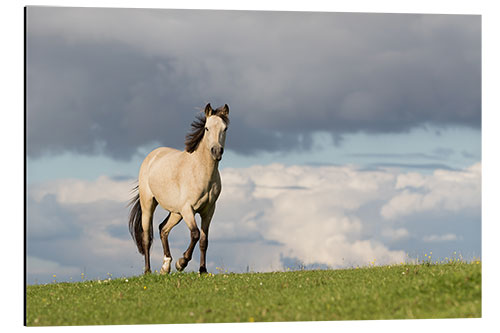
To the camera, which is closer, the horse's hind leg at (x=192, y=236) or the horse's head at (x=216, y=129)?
the horse's head at (x=216, y=129)

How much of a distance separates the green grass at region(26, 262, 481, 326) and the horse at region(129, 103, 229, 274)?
1.68 metres

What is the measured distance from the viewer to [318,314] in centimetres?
991

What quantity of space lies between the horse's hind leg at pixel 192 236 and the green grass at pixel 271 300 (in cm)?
124

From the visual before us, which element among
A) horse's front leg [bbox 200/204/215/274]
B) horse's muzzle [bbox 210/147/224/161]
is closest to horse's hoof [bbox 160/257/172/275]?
horse's front leg [bbox 200/204/215/274]

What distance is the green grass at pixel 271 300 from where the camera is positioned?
994 cm

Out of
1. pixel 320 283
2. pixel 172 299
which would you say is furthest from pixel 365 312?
pixel 172 299

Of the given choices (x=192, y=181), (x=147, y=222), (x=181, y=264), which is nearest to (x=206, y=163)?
Result: (x=192, y=181)

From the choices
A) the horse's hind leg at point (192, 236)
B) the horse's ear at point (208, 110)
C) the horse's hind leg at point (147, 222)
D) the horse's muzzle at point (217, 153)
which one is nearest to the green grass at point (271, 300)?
the horse's hind leg at point (192, 236)

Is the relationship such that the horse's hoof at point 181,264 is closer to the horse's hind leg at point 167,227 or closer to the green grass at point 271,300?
the horse's hind leg at point 167,227

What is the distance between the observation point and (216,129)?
1391cm

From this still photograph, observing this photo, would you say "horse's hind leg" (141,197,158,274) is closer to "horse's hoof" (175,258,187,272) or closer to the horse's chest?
"horse's hoof" (175,258,187,272)

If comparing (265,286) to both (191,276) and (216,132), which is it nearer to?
(191,276)

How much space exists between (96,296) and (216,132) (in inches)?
174

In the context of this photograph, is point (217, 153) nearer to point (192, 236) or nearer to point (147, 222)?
point (192, 236)
